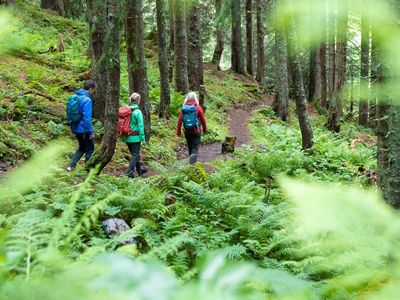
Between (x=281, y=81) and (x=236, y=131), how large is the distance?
4.00 m

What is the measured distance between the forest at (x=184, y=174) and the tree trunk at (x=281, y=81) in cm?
11

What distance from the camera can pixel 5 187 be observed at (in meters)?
1.94

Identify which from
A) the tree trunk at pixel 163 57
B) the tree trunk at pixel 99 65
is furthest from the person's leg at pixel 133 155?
the tree trunk at pixel 163 57

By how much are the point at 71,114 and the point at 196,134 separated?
10.3ft

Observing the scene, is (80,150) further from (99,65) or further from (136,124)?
(99,65)

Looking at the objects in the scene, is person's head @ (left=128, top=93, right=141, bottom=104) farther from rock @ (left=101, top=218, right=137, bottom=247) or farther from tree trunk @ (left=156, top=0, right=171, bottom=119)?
tree trunk @ (left=156, top=0, right=171, bottom=119)

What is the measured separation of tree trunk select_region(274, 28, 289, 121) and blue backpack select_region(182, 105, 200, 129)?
357 inches

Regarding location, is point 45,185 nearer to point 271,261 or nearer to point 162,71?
point 271,261

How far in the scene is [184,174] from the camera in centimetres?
793

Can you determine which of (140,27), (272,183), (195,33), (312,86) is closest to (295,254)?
(272,183)

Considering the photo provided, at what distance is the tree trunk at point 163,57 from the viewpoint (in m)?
15.0

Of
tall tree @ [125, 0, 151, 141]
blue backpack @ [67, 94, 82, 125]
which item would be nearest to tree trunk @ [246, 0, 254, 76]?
tall tree @ [125, 0, 151, 141]

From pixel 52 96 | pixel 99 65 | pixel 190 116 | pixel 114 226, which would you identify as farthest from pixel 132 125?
pixel 52 96

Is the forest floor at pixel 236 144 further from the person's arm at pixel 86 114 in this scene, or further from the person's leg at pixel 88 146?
the person's arm at pixel 86 114
